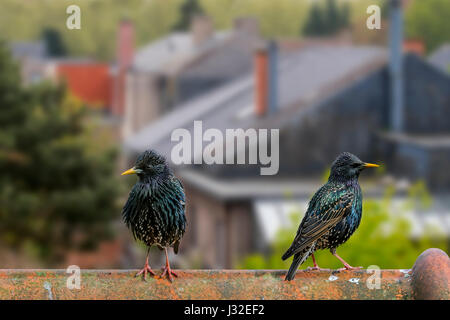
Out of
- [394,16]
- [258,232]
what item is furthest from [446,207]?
[394,16]

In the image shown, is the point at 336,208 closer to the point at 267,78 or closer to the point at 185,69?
the point at 267,78

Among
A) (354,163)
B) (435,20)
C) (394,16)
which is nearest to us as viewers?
(354,163)

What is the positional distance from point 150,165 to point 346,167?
104 cm

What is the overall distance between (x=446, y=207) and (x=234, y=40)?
126 ft

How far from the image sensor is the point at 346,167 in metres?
4.65

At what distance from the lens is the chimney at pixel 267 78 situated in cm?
3691

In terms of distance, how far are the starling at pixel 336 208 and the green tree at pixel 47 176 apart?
3054 cm

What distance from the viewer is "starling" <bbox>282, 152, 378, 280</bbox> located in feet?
15.1

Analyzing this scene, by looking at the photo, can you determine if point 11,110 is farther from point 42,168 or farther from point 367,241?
point 367,241

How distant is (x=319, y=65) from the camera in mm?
42906
